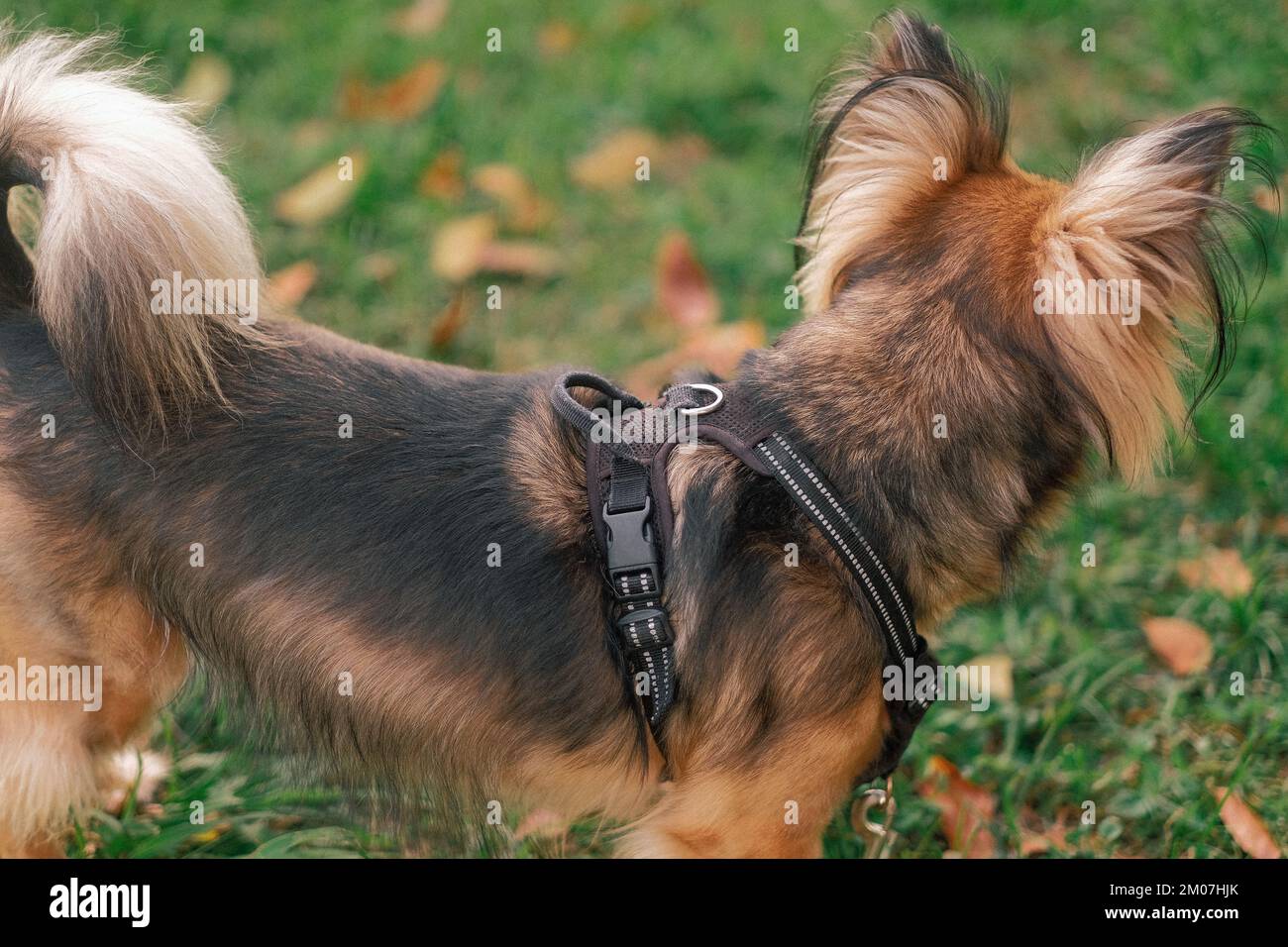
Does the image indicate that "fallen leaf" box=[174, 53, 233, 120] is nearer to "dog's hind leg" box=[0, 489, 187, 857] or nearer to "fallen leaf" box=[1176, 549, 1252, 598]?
"dog's hind leg" box=[0, 489, 187, 857]

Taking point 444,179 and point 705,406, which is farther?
point 444,179

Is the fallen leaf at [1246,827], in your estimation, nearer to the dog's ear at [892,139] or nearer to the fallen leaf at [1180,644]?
the fallen leaf at [1180,644]

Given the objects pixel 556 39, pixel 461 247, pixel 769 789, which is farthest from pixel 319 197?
pixel 769 789

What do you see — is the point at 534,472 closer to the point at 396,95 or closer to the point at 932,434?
the point at 932,434

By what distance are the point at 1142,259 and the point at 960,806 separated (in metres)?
1.83

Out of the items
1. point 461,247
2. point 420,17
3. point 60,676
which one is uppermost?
point 420,17

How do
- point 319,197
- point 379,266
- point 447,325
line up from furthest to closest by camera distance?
point 319,197 → point 379,266 → point 447,325

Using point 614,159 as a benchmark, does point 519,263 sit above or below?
below

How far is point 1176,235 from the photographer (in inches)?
90.4

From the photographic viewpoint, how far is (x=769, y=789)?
2.56 m

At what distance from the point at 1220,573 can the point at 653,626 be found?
2.57 metres

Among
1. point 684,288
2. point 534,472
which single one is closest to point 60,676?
point 534,472

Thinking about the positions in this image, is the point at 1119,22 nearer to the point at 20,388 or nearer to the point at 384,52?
the point at 384,52

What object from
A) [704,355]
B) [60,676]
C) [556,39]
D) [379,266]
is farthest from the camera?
[556,39]
